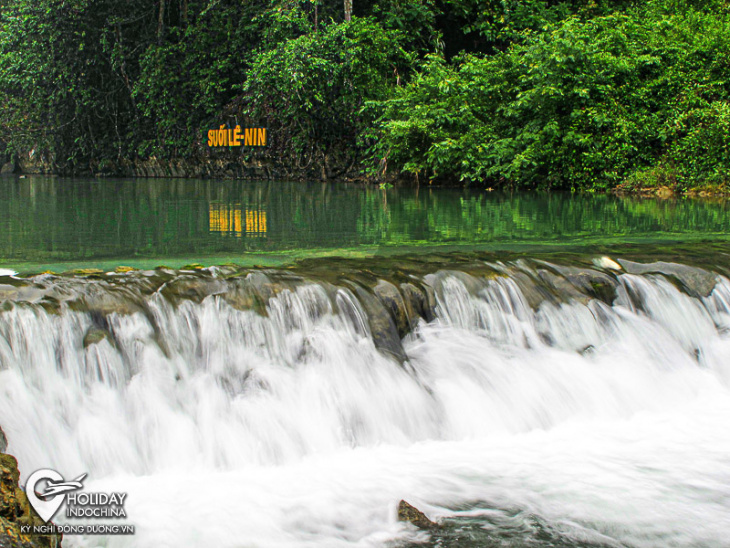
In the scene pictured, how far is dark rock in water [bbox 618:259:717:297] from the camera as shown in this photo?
249 inches

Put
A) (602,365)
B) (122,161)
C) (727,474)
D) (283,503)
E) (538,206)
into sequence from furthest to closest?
1. (122,161)
2. (538,206)
3. (602,365)
4. (727,474)
5. (283,503)

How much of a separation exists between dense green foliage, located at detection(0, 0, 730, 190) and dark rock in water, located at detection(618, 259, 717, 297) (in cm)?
998

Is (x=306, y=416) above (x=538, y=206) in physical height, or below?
→ below

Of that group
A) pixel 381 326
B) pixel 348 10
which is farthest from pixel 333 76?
pixel 381 326

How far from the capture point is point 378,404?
488 centimetres

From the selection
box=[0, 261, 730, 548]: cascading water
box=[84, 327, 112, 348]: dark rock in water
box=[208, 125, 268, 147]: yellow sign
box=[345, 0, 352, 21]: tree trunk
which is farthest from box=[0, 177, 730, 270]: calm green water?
box=[208, 125, 268, 147]: yellow sign

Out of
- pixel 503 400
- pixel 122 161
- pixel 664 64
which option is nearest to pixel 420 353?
pixel 503 400

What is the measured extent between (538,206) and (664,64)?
6.25 meters

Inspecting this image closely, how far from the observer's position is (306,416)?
15.4ft

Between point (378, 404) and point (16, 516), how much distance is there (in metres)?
2.54

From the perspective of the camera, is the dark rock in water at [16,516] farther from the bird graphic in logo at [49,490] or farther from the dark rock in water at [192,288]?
the dark rock in water at [192,288]

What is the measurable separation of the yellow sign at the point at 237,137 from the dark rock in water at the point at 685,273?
67.4ft

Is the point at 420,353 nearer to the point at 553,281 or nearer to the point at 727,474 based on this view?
the point at 553,281

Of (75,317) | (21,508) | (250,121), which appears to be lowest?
(21,508)
